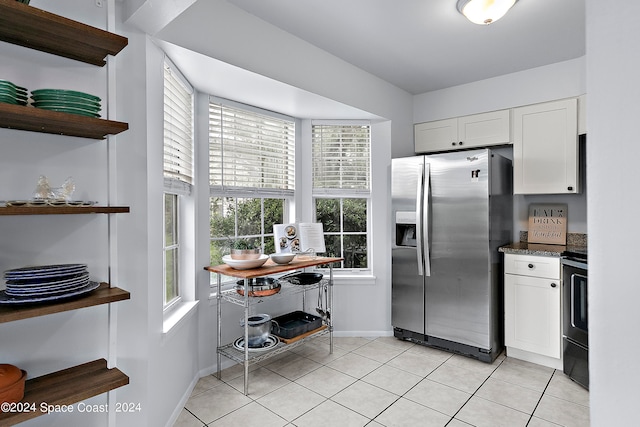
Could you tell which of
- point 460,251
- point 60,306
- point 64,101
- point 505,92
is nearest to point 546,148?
point 505,92

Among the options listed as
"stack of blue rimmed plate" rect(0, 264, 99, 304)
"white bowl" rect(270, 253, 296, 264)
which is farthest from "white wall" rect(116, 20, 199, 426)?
"white bowl" rect(270, 253, 296, 264)

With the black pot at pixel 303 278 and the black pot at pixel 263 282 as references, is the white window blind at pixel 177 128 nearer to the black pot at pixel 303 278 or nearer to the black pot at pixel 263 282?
the black pot at pixel 263 282

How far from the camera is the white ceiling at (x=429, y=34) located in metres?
2.19

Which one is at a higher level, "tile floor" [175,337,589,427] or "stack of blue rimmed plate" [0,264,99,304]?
"stack of blue rimmed plate" [0,264,99,304]

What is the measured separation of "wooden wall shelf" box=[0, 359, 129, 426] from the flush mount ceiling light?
261 cm

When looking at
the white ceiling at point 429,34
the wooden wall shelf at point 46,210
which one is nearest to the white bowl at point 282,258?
the wooden wall shelf at point 46,210

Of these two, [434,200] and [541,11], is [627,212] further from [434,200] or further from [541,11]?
[434,200]

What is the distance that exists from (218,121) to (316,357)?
2.15m

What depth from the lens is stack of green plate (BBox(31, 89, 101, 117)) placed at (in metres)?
1.31

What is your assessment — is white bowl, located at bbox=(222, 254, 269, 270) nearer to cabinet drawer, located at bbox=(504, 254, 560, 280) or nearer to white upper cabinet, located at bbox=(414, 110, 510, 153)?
cabinet drawer, located at bbox=(504, 254, 560, 280)

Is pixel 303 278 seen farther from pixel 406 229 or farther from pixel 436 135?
pixel 436 135

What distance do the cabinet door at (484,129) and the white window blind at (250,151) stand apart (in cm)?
171

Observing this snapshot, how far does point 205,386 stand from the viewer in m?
2.56

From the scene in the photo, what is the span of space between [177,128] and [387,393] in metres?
2.32
